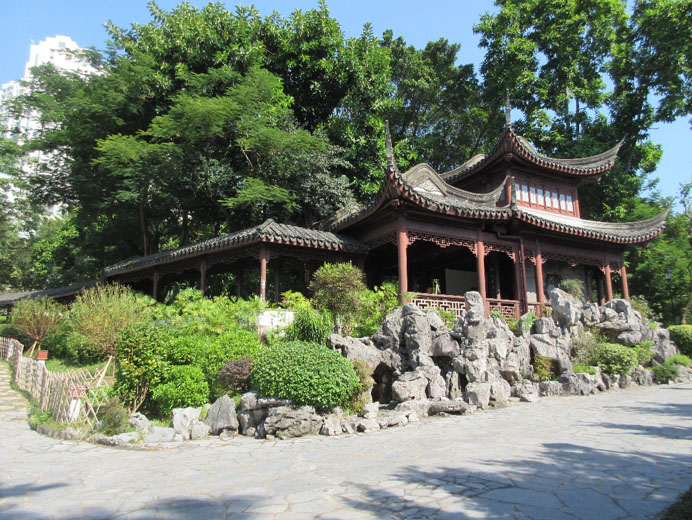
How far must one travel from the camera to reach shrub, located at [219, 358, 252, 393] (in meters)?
8.27

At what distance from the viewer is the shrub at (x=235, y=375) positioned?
827 cm

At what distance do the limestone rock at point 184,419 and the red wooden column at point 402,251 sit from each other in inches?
241

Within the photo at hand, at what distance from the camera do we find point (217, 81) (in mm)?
18531

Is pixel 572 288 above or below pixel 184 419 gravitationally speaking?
above

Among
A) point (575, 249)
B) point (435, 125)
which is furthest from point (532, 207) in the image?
point (435, 125)

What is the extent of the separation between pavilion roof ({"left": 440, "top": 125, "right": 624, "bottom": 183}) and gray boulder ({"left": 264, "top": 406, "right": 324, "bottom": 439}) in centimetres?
1274

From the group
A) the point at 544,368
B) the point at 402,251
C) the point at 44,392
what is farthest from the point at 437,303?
the point at 44,392

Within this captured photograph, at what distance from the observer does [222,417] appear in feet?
24.1

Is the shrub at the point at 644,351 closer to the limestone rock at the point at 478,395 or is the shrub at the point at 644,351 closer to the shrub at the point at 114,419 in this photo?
the limestone rock at the point at 478,395

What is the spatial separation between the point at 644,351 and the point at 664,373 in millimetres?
834

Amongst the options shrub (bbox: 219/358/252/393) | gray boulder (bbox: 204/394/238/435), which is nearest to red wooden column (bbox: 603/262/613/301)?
shrub (bbox: 219/358/252/393)

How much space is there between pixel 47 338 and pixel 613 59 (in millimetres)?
28331

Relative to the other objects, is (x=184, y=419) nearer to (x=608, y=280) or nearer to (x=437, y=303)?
(x=437, y=303)

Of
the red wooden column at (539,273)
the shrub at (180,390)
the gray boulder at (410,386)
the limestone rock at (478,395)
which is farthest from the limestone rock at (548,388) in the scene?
the shrub at (180,390)
